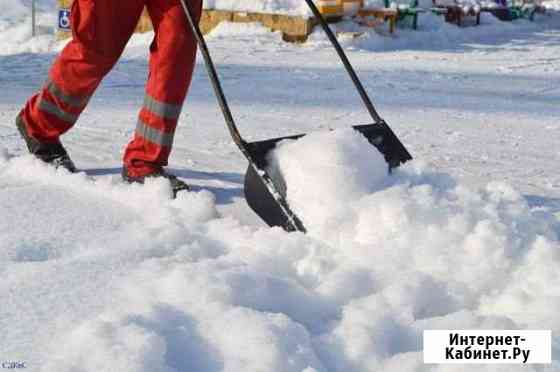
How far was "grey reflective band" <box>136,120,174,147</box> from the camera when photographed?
2902 mm

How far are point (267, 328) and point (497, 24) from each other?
38.9 feet

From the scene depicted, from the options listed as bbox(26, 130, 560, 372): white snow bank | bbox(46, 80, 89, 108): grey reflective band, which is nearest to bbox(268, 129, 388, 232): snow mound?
bbox(26, 130, 560, 372): white snow bank

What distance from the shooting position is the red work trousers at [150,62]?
2828 mm

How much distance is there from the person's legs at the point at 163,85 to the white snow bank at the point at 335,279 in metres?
0.36

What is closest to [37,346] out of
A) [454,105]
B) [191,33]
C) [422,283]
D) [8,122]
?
[422,283]

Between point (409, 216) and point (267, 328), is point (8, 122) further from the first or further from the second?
point (267, 328)

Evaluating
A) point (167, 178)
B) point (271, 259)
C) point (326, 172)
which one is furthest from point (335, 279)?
point (167, 178)

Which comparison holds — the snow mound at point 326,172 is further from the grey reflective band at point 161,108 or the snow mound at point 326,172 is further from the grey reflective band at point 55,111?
the grey reflective band at point 55,111

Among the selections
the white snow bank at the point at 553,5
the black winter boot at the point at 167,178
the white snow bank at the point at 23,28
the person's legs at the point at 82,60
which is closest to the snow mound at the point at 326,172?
the black winter boot at the point at 167,178

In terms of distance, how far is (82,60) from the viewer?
289 cm

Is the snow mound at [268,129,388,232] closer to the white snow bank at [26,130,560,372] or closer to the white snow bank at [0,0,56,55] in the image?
the white snow bank at [26,130,560,372]

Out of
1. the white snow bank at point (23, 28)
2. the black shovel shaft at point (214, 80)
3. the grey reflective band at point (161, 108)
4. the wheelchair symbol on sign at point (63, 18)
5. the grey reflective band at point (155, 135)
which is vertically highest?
the black shovel shaft at point (214, 80)

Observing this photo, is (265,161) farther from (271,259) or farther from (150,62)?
(150,62)

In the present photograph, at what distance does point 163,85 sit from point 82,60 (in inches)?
11.5
